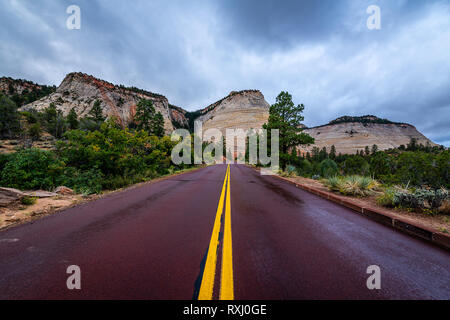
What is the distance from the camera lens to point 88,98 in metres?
59.1

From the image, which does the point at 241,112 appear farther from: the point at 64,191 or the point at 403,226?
the point at 403,226

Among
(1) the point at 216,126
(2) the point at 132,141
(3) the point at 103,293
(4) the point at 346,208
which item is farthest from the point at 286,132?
(1) the point at 216,126

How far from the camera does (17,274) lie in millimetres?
2002

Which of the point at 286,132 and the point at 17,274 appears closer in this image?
the point at 17,274

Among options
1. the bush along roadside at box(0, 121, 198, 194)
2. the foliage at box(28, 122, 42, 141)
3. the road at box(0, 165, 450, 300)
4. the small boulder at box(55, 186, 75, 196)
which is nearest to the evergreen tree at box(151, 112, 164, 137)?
the foliage at box(28, 122, 42, 141)

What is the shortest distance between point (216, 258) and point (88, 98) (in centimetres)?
7971

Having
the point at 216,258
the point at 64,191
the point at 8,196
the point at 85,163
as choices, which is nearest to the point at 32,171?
the point at 64,191

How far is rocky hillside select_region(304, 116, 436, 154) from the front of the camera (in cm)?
10862

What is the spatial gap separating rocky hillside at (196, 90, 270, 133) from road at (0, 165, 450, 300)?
8454cm

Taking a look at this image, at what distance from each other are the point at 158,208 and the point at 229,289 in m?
3.61

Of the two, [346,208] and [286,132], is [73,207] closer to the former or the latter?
[346,208]

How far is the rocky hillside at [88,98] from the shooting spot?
55.3 m

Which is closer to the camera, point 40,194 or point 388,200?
point 388,200

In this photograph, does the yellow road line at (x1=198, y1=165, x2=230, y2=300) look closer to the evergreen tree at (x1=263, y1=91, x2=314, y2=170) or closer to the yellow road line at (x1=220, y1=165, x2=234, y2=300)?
the yellow road line at (x1=220, y1=165, x2=234, y2=300)
